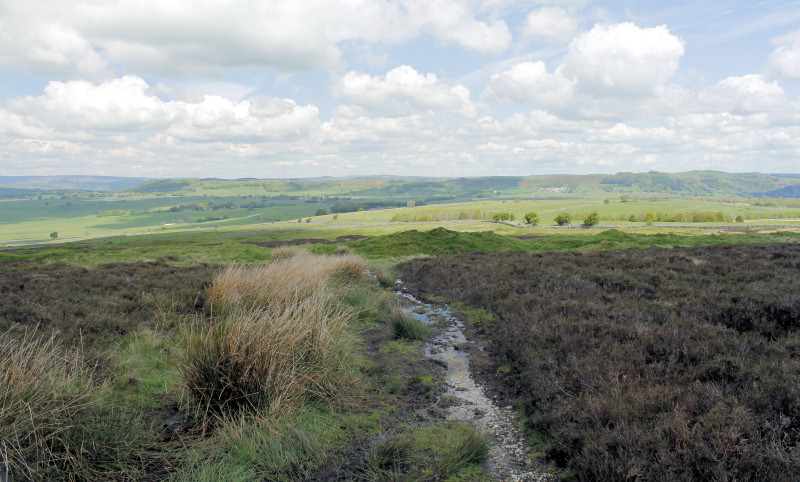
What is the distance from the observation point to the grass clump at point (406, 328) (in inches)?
367

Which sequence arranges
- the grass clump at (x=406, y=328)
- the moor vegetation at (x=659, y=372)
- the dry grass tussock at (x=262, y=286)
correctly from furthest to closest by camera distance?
the grass clump at (x=406, y=328), the dry grass tussock at (x=262, y=286), the moor vegetation at (x=659, y=372)

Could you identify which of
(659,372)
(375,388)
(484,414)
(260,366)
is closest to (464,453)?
(484,414)

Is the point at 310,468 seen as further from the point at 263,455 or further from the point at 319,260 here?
the point at 319,260

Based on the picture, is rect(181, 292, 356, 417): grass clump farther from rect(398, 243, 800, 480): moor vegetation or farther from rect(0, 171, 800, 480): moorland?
rect(398, 243, 800, 480): moor vegetation

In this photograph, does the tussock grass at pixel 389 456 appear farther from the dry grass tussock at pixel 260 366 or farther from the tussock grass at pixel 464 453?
the dry grass tussock at pixel 260 366

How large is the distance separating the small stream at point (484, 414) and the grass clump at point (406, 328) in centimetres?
33

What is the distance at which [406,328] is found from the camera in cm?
942

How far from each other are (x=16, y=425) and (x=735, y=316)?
34.6 feet

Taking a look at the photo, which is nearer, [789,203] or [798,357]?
[798,357]

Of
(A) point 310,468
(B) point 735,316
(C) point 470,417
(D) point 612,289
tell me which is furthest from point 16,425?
(D) point 612,289

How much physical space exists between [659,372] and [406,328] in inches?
201

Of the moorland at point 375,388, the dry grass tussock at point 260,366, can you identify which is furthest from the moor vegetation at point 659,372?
the dry grass tussock at point 260,366

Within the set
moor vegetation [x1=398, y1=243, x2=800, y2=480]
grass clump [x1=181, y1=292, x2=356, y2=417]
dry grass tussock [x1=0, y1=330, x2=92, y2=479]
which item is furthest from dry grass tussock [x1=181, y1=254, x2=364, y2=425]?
moor vegetation [x1=398, y1=243, x2=800, y2=480]

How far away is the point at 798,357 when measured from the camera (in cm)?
557
